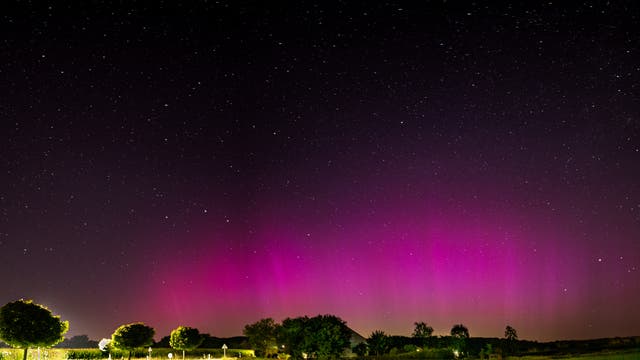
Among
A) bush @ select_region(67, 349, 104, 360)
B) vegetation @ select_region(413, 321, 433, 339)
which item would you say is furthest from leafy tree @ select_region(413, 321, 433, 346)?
bush @ select_region(67, 349, 104, 360)

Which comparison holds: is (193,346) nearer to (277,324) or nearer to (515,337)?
(277,324)

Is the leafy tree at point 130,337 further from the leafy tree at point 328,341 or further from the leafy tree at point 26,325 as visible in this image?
the leafy tree at point 328,341

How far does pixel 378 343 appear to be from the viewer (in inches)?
2977

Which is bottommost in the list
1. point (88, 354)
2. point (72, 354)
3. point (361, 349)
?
point (361, 349)

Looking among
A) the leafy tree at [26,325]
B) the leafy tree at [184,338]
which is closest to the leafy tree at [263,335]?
the leafy tree at [184,338]

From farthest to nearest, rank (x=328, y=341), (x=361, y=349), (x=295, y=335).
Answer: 1. (x=361, y=349)
2. (x=295, y=335)
3. (x=328, y=341)

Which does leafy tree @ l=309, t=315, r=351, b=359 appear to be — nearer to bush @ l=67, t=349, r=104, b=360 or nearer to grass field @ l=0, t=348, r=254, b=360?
grass field @ l=0, t=348, r=254, b=360

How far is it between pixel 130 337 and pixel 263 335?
65.6 ft

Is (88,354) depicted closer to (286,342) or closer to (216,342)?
(286,342)

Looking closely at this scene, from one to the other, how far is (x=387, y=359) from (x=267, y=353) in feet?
104

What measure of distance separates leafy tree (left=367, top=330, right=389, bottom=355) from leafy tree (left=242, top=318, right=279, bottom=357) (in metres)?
13.4

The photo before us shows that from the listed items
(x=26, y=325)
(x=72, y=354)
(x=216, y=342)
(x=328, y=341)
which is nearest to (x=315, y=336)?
(x=328, y=341)

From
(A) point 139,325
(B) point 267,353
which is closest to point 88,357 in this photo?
(A) point 139,325

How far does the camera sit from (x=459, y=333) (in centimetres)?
12000
